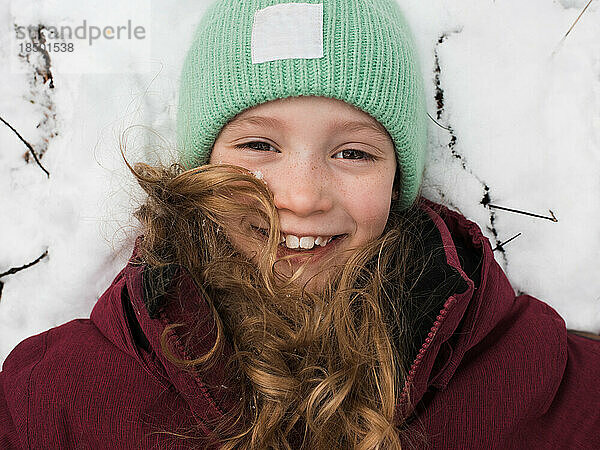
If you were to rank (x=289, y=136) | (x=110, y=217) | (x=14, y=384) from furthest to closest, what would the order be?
(x=110, y=217) < (x=14, y=384) < (x=289, y=136)

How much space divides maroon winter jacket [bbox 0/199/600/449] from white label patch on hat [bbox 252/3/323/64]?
0.47 m

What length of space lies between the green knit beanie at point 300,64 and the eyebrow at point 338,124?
2 cm

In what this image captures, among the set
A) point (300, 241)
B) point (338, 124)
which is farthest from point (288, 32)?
point (300, 241)

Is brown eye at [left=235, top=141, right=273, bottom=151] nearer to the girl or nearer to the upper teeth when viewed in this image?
the girl

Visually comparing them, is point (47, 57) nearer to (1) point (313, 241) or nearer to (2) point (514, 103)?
(1) point (313, 241)

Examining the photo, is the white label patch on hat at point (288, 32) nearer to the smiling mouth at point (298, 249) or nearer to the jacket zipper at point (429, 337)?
the smiling mouth at point (298, 249)

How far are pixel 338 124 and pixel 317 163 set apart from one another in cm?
9

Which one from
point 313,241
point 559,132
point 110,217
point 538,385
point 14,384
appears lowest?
point 14,384

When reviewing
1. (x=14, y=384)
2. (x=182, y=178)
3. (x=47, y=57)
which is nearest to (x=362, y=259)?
(x=182, y=178)

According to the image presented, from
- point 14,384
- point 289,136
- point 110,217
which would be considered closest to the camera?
point 289,136

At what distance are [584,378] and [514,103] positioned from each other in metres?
0.68

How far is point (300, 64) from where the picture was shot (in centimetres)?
112

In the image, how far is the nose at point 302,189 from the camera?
1128mm

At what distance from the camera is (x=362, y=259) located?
1.25 metres
